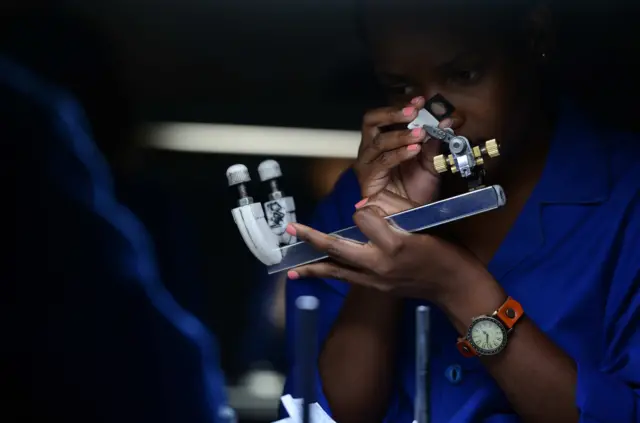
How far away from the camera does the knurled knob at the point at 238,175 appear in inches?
48.9

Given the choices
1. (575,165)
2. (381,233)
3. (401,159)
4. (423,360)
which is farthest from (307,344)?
(575,165)

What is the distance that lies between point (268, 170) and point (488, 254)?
40 cm

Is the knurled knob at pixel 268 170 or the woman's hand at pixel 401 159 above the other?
the knurled knob at pixel 268 170

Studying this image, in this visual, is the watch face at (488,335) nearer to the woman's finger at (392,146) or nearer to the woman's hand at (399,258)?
the woman's hand at (399,258)

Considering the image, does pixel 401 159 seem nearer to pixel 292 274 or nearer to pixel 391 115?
pixel 391 115

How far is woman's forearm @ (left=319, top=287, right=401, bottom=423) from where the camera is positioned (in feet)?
4.02

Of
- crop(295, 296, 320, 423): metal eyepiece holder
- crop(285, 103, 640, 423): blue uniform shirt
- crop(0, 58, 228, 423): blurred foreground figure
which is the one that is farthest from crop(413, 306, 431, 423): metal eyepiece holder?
crop(0, 58, 228, 423): blurred foreground figure

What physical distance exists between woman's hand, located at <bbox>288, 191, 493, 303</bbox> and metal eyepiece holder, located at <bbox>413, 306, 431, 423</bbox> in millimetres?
179

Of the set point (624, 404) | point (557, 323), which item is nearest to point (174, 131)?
point (557, 323)

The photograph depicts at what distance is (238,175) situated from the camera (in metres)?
1.24

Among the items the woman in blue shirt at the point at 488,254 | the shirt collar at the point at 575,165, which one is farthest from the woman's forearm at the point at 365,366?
the shirt collar at the point at 575,165

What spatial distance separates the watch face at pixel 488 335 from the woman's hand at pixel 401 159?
21 centimetres

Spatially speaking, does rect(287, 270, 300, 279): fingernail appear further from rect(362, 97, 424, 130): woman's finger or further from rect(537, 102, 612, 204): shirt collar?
rect(537, 102, 612, 204): shirt collar

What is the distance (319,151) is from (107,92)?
1.29 feet
